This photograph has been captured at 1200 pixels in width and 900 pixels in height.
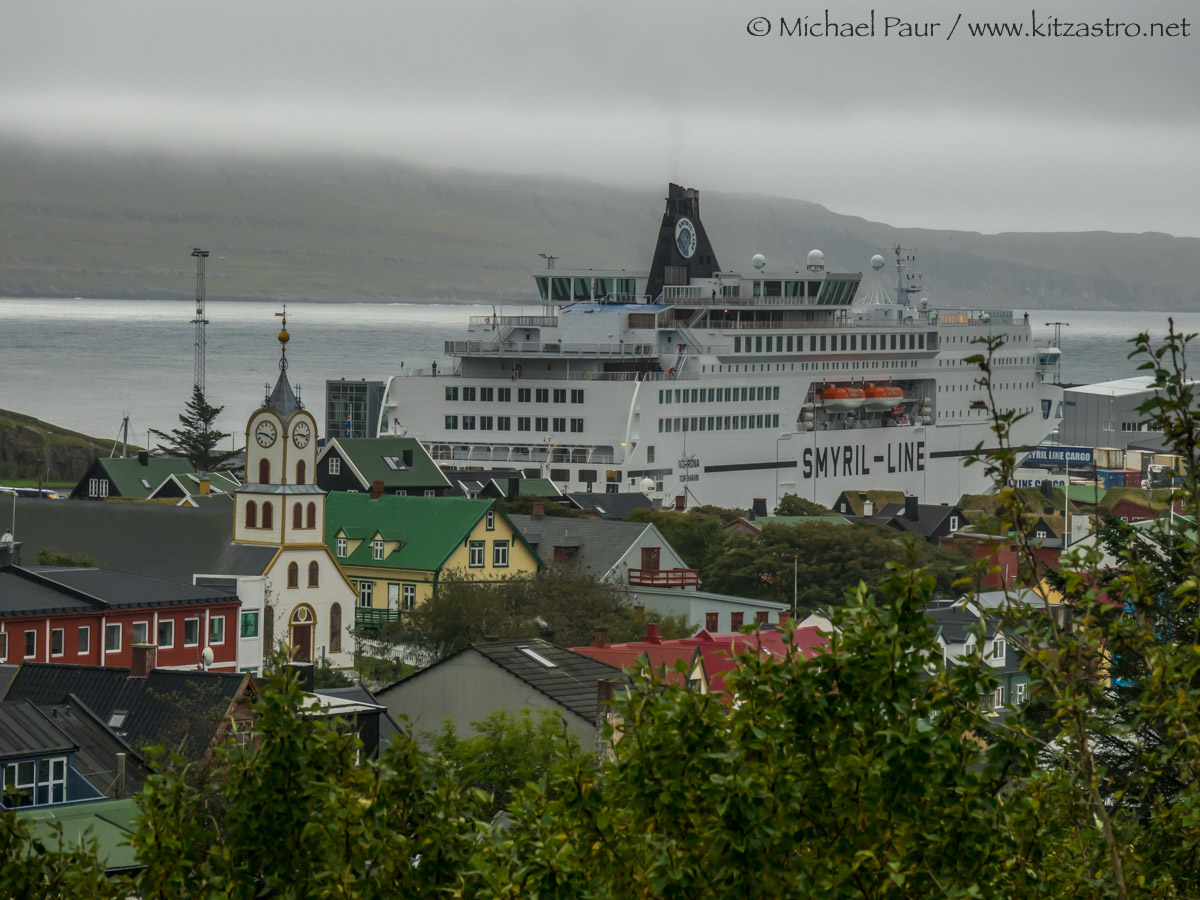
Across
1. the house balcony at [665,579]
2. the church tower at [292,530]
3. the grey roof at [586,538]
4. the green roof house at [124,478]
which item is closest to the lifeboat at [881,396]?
the green roof house at [124,478]

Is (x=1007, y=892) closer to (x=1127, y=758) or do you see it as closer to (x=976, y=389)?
(x=1127, y=758)

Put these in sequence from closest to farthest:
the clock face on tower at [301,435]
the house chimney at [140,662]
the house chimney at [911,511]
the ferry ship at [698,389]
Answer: the house chimney at [140,662]
the clock face on tower at [301,435]
the house chimney at [911,511]
the ferry ship at [698,389]

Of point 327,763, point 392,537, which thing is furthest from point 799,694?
point 392,537

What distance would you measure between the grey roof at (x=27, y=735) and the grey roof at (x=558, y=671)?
→ 6.72 metres

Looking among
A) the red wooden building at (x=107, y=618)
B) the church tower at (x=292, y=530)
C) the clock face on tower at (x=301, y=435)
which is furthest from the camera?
the clock face on tower at (x=301, y=435)

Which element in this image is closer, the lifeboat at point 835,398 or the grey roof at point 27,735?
the grey roof at point 27,735

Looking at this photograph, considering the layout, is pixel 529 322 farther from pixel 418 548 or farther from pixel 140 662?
pixel 140 662

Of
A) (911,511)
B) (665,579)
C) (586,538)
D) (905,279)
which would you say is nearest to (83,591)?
(665,579)

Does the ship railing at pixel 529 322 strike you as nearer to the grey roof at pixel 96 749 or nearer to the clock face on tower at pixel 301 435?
the clock face on tower at pixel 301 435

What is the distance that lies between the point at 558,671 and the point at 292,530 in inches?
659

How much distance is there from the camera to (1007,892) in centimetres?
1062

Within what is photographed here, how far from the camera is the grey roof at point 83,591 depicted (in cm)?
3766

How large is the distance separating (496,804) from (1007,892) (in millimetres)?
14195

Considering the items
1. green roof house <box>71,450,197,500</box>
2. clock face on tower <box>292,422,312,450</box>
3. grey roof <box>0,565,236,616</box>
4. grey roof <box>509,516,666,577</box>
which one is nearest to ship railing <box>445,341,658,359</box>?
green roof house <box>71,450,197,500</box>
